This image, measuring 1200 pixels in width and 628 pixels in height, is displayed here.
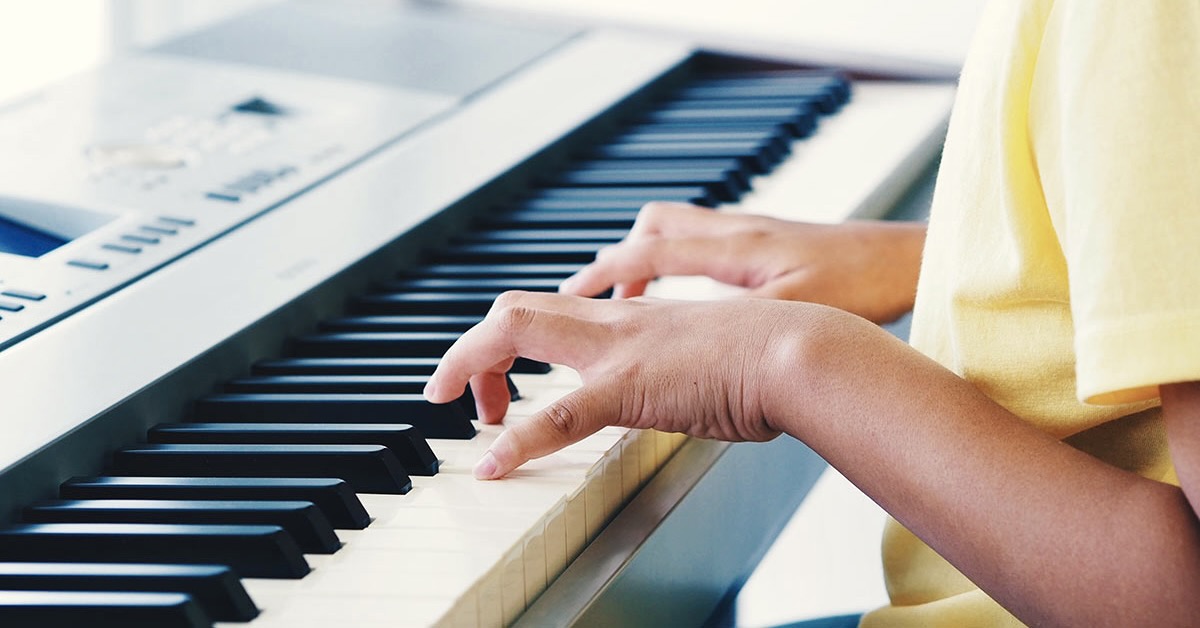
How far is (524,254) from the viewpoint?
1.25 meters

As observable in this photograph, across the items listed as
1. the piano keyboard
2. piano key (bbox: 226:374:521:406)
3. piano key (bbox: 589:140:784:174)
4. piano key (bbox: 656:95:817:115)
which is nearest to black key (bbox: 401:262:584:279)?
the piano keyboard

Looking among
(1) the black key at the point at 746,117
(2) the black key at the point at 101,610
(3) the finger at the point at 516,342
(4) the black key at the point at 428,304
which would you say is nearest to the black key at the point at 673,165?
(1) the black key at the point at 746,117

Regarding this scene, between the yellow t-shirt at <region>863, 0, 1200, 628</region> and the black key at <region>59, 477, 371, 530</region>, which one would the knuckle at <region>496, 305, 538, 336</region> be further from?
the yellow t-shirt at <region>863, 0, 1200, 628</region>

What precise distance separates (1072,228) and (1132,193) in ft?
0.11

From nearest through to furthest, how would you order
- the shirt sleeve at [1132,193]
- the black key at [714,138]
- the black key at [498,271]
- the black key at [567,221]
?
1. the shirt sleeve at [1132,193]
2. the black key at [498,271]
3. the black key at [567,221]
4. the black key at [714,138]

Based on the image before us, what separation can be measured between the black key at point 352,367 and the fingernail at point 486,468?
168 mm

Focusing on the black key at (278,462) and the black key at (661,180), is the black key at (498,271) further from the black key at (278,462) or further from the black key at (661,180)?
the black key at (278,462)

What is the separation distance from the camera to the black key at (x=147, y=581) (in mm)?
683

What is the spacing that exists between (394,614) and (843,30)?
2.59 m

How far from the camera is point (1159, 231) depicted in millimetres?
657

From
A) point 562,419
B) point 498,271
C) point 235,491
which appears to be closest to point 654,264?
point 498,271

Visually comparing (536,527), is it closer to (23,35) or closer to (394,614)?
(394,614)

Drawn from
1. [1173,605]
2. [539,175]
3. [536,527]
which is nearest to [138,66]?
[539,175]

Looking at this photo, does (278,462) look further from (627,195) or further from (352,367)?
(627,195)
